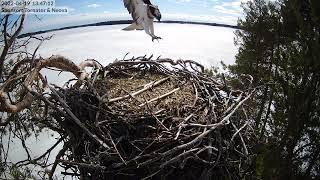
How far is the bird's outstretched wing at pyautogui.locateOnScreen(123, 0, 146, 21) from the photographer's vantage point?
172 inches

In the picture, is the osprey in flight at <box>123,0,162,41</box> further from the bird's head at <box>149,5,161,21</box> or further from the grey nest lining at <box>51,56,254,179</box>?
the grey nest lining at <box>51,56,254,179</box>

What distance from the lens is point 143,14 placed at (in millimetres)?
4496

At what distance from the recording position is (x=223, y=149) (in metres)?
4.15

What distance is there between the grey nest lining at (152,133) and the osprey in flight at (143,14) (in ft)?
2.31

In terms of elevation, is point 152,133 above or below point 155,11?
below

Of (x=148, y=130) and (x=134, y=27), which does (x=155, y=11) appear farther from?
(x=148, y=130)

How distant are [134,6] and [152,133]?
136 centimetres

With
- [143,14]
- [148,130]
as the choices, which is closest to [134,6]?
[143,14]

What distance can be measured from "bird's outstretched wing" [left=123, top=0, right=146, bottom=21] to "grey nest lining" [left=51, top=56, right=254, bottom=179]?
830mm

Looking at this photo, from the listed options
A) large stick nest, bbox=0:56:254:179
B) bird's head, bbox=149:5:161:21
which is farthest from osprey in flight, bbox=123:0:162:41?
large stick nest, bbox=0:56:254:179

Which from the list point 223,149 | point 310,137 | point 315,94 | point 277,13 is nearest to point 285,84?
point 315,94

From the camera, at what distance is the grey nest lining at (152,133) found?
392 centimetres

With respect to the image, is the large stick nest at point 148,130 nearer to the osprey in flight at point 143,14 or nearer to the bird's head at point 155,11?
the osprey in flight at point 143,14

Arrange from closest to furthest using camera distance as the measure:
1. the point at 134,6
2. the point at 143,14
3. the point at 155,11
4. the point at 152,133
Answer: the point at 152,133, the point at 134,6, the point at 143,14, the point at 155,11
